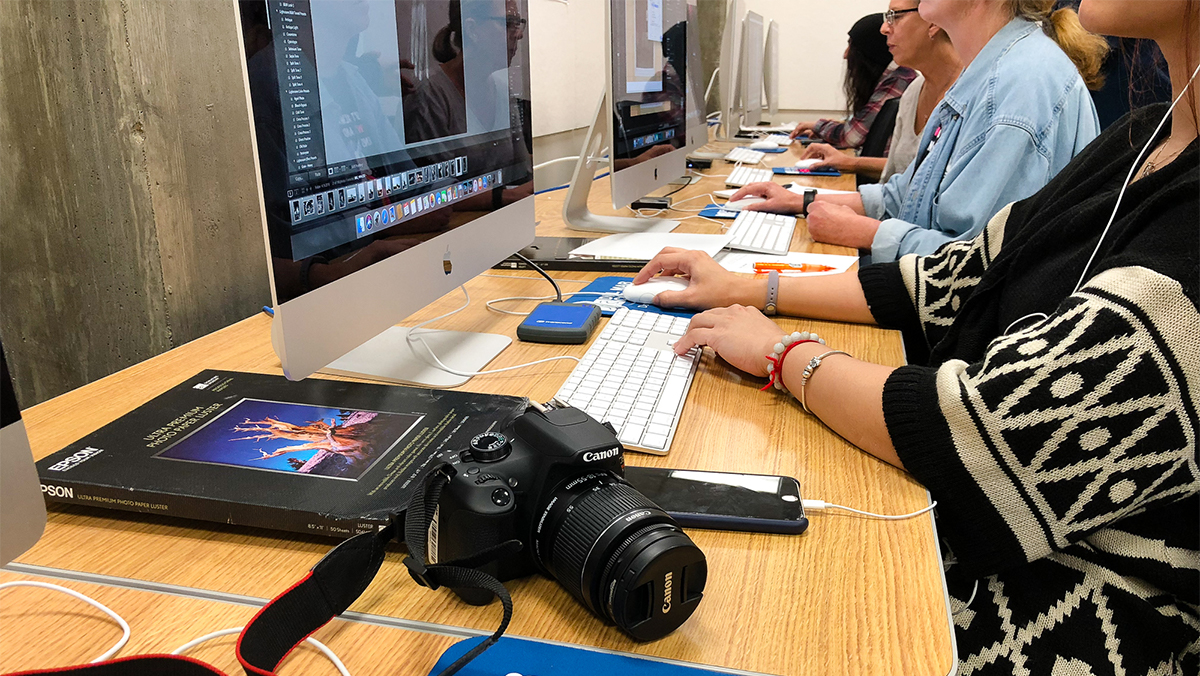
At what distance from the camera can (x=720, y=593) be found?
51cm

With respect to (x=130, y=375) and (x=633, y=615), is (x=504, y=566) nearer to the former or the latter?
(x=633, y=615)

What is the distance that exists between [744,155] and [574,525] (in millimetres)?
2734

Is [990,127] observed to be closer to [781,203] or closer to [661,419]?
[781,203]

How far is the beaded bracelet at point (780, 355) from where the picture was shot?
2.73 ft

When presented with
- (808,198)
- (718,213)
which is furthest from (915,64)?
(718,213)

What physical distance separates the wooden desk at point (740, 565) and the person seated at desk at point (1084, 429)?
46 mm

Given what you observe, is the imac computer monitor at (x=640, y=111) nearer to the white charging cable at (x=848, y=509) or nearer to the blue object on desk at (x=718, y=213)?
the blue object on desk at (x=718, y=213)

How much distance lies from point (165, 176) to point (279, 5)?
0.59m

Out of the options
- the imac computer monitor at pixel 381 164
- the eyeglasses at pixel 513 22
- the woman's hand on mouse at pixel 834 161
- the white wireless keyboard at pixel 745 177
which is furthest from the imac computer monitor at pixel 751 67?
the imac computer monitor at pixel 381 164

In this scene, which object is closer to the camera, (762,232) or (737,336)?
(737,336)

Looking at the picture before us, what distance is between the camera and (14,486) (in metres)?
0.43

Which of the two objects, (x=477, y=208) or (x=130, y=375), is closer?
(x=130, y=375)

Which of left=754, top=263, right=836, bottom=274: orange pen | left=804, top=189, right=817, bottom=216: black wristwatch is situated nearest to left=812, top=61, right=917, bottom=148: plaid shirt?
left=804, top=189, right=817, bottom=216: black wristwatch

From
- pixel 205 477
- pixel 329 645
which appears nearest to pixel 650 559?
pixel 329 645
